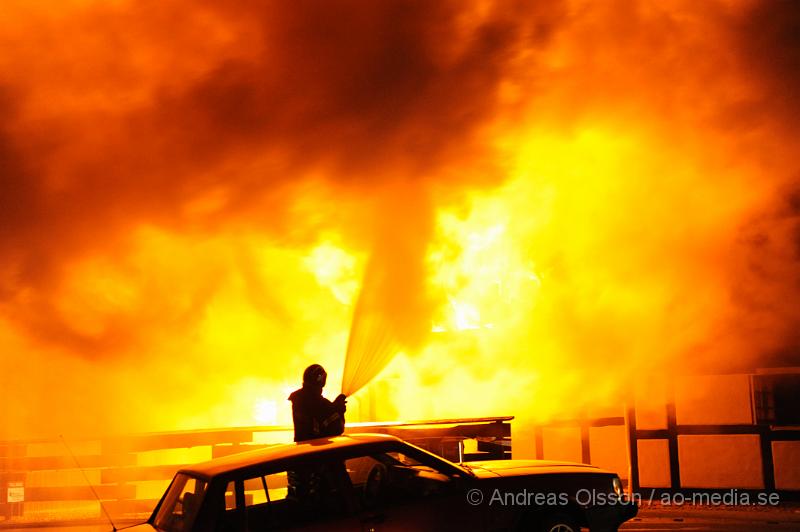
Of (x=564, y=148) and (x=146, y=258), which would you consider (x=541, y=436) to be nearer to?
(x=564, y=148)

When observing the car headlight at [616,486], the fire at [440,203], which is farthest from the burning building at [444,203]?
the car headlight at [616,486]

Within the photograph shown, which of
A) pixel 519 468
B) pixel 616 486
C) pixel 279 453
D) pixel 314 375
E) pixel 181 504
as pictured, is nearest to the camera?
pixel 181 504

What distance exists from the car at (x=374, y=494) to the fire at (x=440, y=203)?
16.5 feet

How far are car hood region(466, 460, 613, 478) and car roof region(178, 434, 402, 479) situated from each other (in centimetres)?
70

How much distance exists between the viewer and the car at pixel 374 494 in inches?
211

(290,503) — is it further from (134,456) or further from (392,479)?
(134,456)

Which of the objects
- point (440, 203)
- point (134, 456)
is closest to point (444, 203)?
point (440, 203)

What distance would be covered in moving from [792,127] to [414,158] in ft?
17.4

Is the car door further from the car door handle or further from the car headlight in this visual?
the car headlight

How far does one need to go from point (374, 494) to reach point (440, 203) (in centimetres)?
724

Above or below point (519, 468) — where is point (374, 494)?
below

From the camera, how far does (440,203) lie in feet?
40.9

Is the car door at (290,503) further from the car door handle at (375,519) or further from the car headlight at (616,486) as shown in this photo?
the car headlight at (616,486)

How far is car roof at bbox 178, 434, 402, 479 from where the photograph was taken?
218 inches
